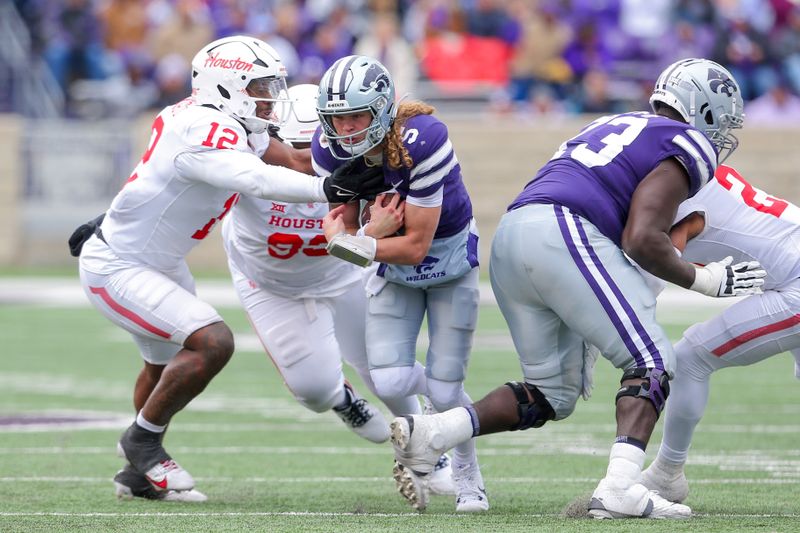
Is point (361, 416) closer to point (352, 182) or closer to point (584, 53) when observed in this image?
point (352, 182)

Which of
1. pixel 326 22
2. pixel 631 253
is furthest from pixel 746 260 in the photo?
pixel 326 22

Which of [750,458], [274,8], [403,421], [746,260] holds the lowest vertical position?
[274,8]

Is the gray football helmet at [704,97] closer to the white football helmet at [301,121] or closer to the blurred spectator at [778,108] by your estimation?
the white football helmet at [301,121]

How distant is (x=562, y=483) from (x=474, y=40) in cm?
1244

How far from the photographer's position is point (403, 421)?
5000 millimetres

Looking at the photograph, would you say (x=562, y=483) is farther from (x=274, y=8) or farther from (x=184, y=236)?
(x=274, y=8)

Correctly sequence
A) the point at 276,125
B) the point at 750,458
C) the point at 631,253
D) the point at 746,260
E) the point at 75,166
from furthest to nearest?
1. the point at 75,166
2. the point at 750,458
3. the point at 276,125
4. the point at 746,260
5. the point at 631,253

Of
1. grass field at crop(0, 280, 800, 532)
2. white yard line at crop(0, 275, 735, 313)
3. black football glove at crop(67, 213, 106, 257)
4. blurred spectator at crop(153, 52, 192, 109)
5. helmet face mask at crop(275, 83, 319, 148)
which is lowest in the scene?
white yard line at crop(0, 275, 735, 313)

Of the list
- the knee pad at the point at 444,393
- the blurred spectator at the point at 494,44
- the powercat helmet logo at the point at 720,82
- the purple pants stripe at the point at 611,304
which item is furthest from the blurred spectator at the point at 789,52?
the purple pants stripe at the point at 611,304

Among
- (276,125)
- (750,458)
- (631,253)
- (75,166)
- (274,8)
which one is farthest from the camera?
(274,8)

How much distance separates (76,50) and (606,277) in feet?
48.2

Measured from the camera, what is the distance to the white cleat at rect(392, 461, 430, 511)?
17.3ft

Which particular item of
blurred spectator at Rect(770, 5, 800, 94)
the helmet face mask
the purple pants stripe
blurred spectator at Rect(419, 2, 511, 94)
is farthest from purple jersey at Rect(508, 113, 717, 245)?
blurred spectator at Rect(770, 5, 800, 94)

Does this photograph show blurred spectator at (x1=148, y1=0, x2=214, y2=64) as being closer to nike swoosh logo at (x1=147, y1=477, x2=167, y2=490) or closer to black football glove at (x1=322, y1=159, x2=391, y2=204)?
nike swoosh logo at (x1=147, y1=477, x2=167, y2=490)
